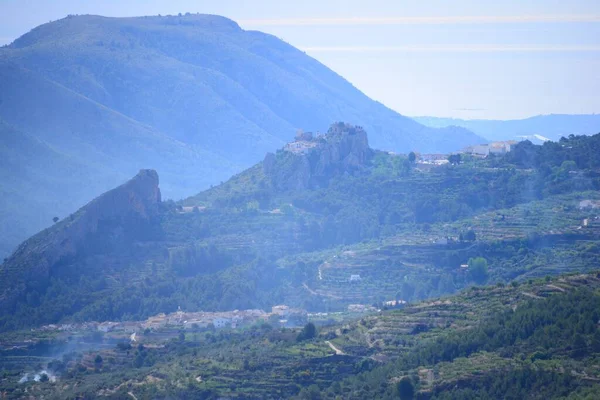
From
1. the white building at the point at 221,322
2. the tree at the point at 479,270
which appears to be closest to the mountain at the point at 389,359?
the white building at the point at 221,322

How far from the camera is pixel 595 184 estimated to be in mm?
75188

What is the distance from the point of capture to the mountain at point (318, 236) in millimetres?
66250

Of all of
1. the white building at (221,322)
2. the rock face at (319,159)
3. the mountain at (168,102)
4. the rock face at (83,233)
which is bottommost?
the white building at (221,322)

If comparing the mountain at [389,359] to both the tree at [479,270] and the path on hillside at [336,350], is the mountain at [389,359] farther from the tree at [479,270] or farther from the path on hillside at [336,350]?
the tree at [479,270]

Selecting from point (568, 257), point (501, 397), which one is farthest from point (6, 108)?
point (501, 397)

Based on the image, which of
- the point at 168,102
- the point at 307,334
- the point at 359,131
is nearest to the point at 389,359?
the point at 307,334

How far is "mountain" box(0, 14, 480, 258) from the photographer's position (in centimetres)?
12719

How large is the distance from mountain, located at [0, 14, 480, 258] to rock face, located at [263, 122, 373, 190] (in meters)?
25.9

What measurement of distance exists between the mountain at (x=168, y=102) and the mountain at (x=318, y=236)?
26.5 meters

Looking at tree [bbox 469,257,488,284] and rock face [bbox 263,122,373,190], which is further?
rock face [bbox 263,122,373,190]

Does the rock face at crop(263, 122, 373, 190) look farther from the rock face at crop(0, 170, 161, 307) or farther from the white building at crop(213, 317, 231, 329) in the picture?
the white building at crop(213, 317, 231, 329)

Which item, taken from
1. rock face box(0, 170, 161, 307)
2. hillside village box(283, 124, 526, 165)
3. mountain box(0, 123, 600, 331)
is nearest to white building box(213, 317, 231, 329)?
mountain box(0, 123, 600, 331)

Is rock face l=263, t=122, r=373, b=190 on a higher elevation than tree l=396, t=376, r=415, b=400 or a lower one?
higher

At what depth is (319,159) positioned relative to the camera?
86812mm
